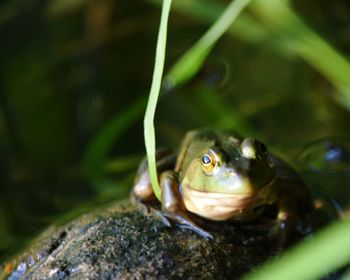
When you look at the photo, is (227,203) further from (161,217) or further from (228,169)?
(161,217)

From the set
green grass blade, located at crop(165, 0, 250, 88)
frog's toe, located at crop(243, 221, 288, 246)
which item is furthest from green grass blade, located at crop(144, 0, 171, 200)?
green grass blade, located at crop(165, 0, 250, 88)

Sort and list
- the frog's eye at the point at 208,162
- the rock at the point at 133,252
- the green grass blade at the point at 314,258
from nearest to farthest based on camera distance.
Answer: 1. the green grass blade at the point at 314,258
2. the rock at the point at 133,252
3. the frog's eye at the point at 208,162

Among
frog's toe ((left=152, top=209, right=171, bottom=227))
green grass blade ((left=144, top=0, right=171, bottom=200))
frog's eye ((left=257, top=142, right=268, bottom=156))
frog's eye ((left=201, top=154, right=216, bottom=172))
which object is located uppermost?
green grass blade ((left=144, top=0, right=171, bottom=200))

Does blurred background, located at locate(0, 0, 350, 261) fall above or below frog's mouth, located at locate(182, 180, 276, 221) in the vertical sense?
above

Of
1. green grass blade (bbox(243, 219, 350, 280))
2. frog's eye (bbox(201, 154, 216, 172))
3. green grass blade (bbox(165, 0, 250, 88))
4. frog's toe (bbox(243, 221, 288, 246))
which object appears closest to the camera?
green grass blade (bbox(243, 219, 350, 280))

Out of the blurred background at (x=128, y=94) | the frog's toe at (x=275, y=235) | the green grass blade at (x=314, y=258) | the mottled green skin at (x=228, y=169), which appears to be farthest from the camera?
the blurred background at (x=128, y=94)

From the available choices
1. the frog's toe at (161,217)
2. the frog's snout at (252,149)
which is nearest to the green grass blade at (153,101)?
the frog's toe at (161,217)

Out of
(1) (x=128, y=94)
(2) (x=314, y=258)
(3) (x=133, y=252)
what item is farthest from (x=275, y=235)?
(1) (x=128, y=94)

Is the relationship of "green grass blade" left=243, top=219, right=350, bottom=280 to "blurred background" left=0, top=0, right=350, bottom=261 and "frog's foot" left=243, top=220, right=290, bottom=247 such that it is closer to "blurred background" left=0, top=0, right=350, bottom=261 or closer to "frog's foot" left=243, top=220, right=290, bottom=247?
"frog's foot" left=243, top=220, right=290, bottom=247

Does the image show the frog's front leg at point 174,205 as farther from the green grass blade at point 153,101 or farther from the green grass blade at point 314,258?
the green grass blade at point 314,258
